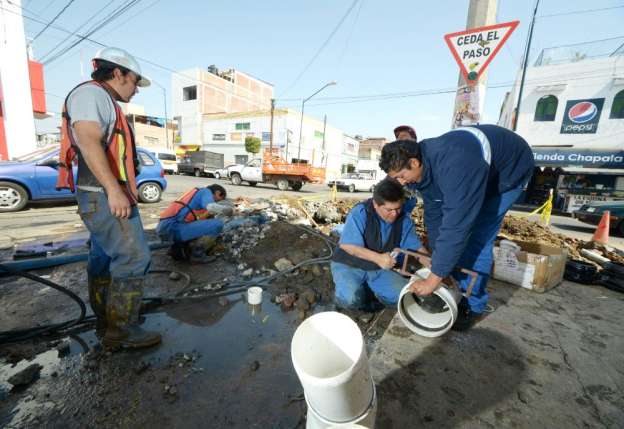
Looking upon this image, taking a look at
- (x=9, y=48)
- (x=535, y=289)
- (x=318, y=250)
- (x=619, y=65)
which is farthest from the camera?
(x=619, y=65)

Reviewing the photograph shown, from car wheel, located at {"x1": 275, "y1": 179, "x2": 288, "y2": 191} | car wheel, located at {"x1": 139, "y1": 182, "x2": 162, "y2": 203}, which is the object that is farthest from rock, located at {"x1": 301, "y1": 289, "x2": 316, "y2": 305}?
car wheel, located at {"x1": 275, "y1": 179, "x2": 288, "y2": 191}

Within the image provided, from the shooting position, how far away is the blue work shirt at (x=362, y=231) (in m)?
2.55

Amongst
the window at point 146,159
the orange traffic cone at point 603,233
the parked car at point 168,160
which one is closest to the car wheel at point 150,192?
the window at point 146,159

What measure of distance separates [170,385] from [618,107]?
72.8 feet

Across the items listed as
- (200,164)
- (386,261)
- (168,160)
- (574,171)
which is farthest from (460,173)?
(168,160)

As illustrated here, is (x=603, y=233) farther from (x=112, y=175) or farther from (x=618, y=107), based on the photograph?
(x=618, y=107)

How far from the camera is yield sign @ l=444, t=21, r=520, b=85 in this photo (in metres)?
2.84

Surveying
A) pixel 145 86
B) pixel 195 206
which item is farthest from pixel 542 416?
pixel 195 206

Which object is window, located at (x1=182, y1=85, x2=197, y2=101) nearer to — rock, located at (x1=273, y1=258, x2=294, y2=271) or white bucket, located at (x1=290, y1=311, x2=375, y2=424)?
rock, located at (x1=273, y1=258, x2=294, y2=271)

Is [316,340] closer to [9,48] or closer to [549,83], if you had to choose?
[9,48]

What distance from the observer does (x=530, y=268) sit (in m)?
3.19

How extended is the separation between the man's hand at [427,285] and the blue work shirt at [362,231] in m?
0.72

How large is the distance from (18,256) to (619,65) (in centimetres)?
2379

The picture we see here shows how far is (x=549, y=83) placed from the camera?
1605 centimetres
